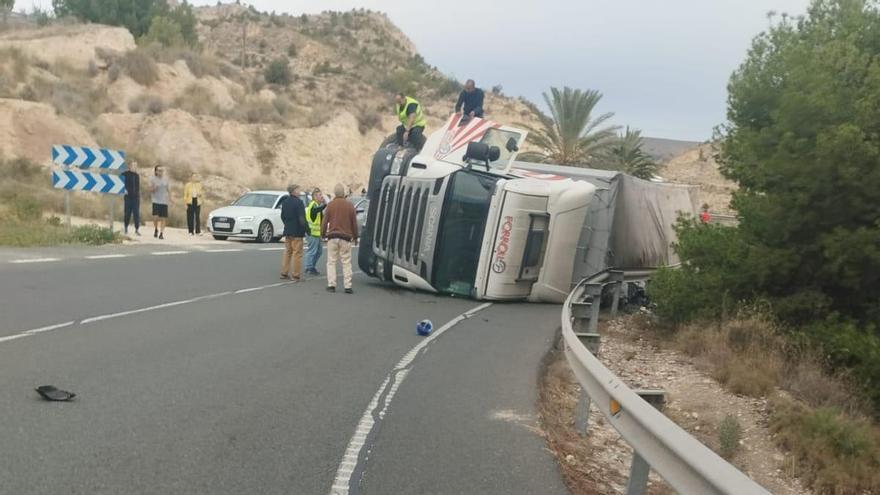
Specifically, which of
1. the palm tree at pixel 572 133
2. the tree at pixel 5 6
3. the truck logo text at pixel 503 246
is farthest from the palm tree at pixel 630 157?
the tree at pixel 5 6

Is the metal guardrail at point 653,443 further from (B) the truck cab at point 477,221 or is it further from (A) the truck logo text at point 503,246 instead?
(B) the truck cab at point 477,221

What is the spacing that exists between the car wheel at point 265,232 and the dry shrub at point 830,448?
2135 cm

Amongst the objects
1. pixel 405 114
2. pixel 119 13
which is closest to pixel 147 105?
pixel 119 13

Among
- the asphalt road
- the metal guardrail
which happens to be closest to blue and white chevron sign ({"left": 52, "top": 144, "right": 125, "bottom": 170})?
the asphalt road

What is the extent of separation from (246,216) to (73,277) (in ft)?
43.5

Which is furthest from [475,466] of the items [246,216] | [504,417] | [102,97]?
[102,97]

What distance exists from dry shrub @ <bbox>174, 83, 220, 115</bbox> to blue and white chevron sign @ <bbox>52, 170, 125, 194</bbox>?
28916mm

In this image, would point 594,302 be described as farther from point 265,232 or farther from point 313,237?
point 265,232

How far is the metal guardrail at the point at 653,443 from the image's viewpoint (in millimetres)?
3016

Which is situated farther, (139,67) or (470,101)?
(139,67)

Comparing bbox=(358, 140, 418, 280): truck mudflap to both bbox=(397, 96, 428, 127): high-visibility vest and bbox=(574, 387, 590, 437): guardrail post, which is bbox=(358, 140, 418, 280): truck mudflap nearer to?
bbox=(397, 96, 428, 127): high-visibility vest

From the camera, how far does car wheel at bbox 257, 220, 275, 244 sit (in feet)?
90.9

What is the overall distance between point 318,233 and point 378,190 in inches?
Result: 98.2

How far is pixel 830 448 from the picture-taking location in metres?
7.63
